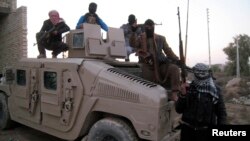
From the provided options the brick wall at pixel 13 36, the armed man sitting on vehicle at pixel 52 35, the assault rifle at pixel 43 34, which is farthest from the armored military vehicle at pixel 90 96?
the brick wall at pixel 13 36

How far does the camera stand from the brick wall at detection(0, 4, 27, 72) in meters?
11.8

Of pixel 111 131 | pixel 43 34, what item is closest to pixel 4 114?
pixel 43 34

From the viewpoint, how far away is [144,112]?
13.9 ft

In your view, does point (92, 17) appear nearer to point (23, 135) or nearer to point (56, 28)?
point (56, 28)

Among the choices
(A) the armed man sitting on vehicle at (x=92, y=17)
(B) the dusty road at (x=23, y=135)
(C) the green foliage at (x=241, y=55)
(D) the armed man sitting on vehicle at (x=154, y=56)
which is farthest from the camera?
(C) the green foliage at (x=241, y=55)

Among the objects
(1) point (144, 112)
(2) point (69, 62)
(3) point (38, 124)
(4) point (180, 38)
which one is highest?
(4) point (180, 38)

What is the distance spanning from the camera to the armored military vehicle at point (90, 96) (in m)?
4.34

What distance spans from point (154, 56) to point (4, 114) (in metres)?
3.67

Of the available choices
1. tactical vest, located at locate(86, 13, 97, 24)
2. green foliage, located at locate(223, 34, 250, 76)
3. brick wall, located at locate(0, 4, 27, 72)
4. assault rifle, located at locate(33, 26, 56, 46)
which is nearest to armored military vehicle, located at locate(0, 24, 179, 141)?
assault rifle, located at locate(33, 26, 56, 46)

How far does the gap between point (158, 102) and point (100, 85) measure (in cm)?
104

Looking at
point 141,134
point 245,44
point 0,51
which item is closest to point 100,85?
point 141,134

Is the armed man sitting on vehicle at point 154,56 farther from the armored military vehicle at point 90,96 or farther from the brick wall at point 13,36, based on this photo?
the brick wall at point 13,36

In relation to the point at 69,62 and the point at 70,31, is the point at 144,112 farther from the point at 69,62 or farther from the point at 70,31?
the point at 70,31

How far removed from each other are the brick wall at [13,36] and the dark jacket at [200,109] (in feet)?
26.9
